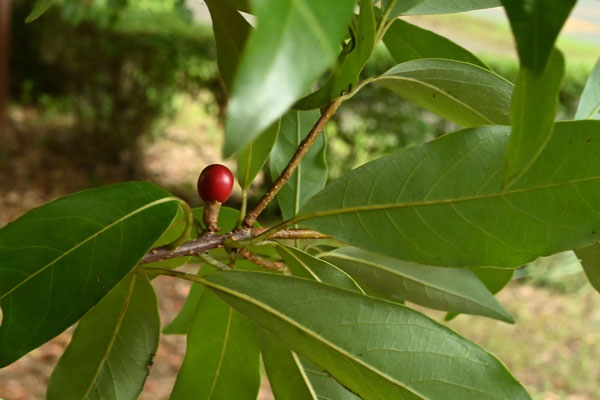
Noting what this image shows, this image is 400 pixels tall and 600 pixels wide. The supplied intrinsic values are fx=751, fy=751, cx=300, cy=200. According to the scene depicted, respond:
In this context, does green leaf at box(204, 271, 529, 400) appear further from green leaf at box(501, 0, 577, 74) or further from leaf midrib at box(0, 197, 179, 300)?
green leaf at box(501, 0, 577, 74)

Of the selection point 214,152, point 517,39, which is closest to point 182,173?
point 214,152

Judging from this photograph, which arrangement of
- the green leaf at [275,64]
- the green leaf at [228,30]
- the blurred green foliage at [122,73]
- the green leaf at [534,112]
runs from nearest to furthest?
the green leaf at [275,64]
the green leaf at [534,112]
the green leaf at [228,30]
the blurred green foliage at [122,73]

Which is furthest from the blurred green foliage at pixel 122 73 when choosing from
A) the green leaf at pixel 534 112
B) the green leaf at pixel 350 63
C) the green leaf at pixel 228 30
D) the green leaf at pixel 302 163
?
the green leaf at pixel 534 112

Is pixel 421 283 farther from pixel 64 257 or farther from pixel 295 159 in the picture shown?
pixel 64 257

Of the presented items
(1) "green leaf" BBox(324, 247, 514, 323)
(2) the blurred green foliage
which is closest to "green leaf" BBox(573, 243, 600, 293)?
(1) "green leaf" BBox(324, 247, 514, 323)

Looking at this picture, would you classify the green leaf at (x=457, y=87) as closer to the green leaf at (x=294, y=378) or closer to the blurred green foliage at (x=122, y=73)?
the green leaf at (x=294, y=378)

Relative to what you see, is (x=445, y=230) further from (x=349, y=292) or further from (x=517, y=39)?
(x=517, y=39)
